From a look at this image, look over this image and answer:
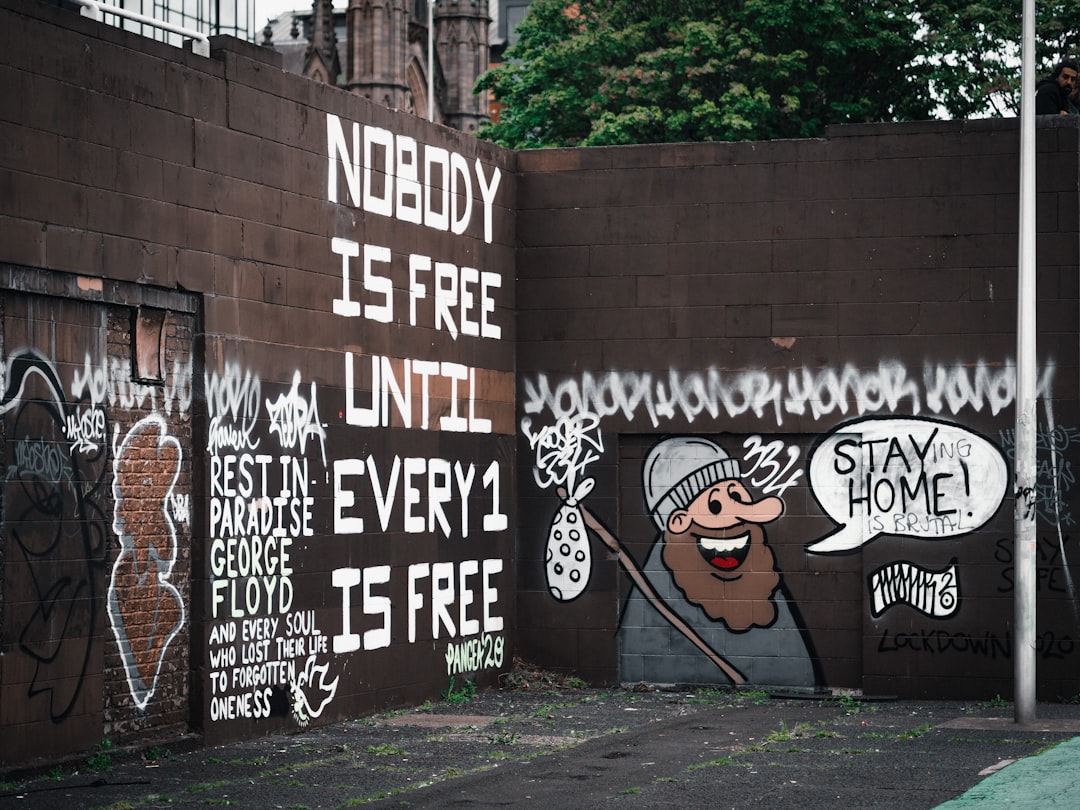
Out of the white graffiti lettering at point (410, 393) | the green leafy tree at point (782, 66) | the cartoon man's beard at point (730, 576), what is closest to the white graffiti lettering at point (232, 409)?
the white graffiti lettering at point (410, 393)

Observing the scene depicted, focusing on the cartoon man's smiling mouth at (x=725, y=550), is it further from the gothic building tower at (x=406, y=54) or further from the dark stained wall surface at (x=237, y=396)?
the gothic building tower at (x=406, y=54)

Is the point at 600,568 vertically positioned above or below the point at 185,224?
below

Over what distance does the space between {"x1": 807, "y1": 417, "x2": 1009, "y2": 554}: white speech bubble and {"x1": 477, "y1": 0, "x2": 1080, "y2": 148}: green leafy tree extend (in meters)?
16.7

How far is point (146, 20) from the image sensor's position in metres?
12.0

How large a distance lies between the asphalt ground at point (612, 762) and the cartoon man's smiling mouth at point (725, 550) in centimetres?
150

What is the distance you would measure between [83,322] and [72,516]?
1316 mm

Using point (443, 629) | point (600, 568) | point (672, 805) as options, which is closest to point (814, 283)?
point (600, 568)

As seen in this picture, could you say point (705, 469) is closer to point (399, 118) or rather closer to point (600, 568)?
point (600, 568)

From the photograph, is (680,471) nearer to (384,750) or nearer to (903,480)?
(903,480)

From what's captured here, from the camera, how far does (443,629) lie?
603 inches

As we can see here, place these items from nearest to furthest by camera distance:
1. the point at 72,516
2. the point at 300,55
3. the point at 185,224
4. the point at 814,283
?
the point at 72,516 < the point at 185,224 < the point at 814,283 < the point at 300,55

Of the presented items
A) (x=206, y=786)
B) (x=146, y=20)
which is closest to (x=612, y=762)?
(x=206, y=786)

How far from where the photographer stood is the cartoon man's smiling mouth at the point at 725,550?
16078 mm

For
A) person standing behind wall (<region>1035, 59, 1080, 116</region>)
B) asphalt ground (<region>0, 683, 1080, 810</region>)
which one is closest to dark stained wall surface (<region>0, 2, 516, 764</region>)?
asphalt ground (<region>0, 683, 1080, 810</region>)
